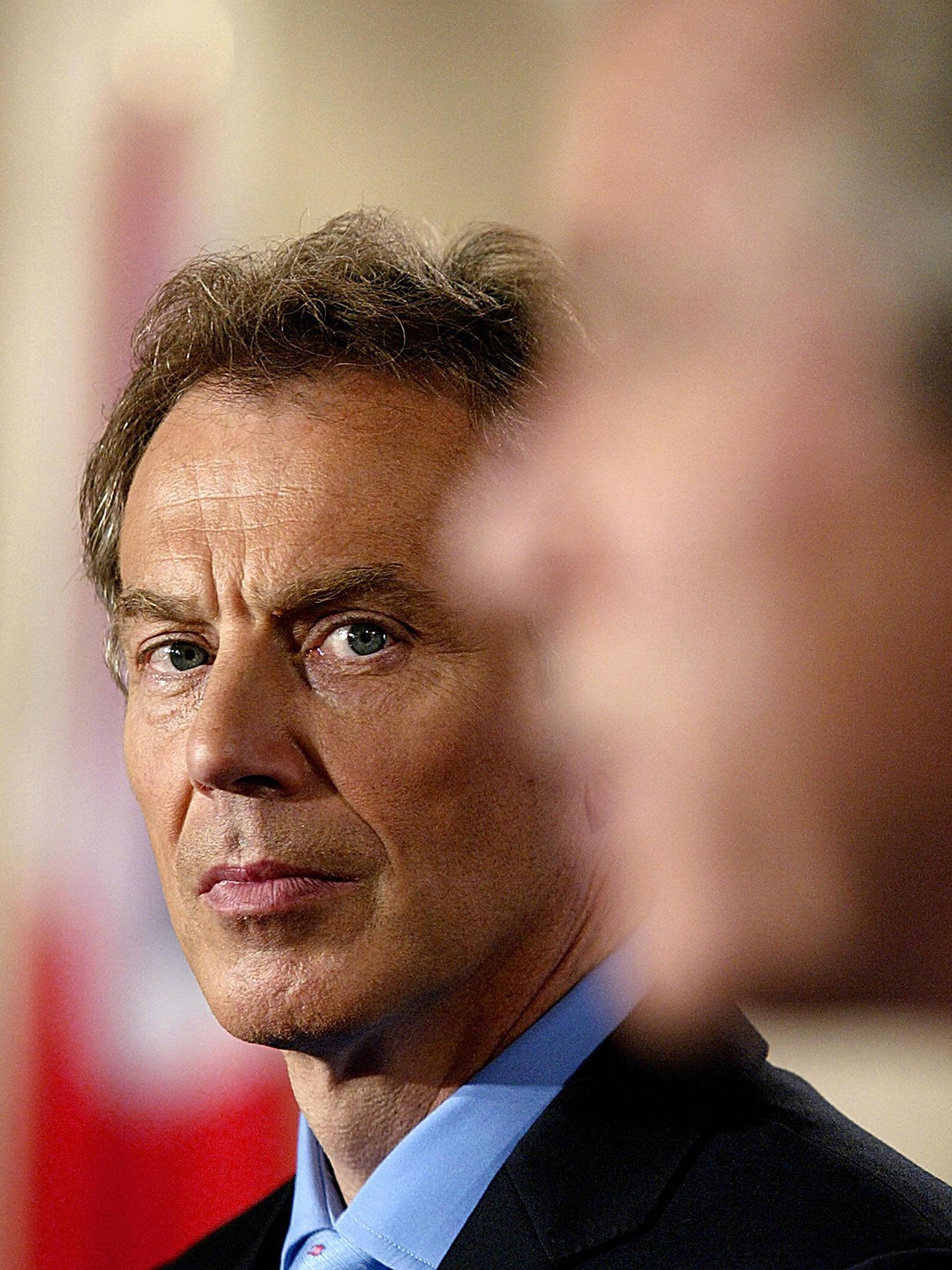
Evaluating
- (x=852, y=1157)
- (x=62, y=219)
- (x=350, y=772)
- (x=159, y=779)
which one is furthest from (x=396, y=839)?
(x=62, y=219)

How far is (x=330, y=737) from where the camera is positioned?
63cm

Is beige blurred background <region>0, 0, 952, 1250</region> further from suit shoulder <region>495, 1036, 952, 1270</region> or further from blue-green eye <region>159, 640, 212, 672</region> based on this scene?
→ suit shoulder <region>495, 1036, 952, 1270</region>

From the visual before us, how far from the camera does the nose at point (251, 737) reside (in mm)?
604

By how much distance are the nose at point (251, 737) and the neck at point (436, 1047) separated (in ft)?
0.45

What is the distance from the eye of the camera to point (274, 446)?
0.68 meters

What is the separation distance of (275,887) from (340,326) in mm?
305

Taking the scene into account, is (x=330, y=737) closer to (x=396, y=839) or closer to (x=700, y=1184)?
(x=396, y=839)

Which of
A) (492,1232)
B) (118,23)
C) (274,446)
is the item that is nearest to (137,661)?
(274,446)

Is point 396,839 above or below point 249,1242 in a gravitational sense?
above

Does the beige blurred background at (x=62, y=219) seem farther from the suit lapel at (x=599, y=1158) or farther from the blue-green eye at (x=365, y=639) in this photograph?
the suit lapel at (x=599, y=1158)

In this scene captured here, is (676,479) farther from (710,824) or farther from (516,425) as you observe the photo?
(516,425)

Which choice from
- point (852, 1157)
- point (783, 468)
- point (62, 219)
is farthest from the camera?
point (62, 219)

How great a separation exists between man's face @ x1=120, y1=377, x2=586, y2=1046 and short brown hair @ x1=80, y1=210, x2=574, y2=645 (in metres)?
0.02

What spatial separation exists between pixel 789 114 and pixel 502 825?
21.2 inches
